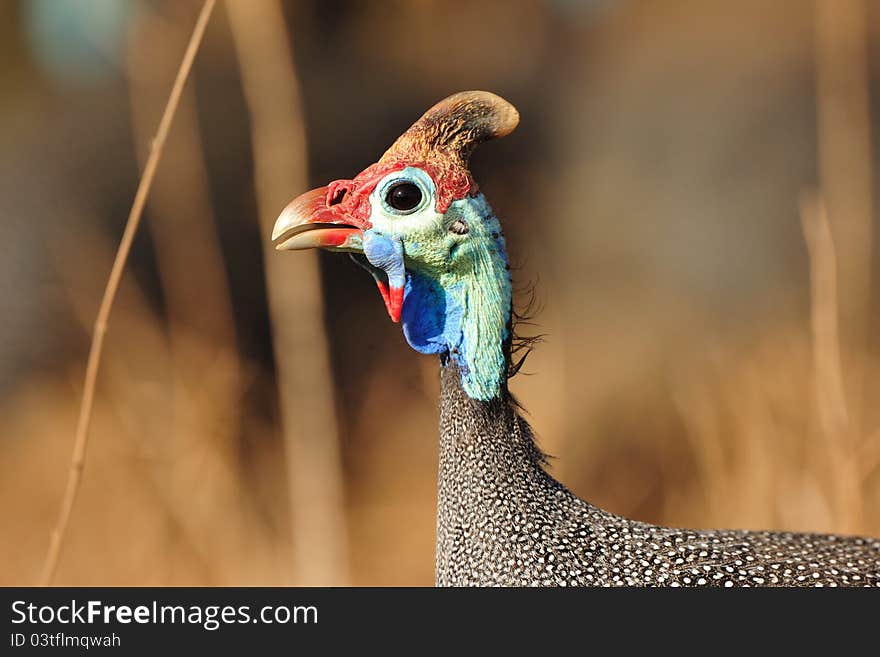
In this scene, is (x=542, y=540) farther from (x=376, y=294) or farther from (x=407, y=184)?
(x=376, y=294)

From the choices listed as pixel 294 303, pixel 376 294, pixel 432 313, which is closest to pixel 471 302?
pixel 432 313

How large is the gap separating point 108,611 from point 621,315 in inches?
145

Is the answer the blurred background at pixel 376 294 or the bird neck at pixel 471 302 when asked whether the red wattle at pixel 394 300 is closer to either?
the bird neck at pixel 471 302

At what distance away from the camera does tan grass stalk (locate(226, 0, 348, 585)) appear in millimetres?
3004

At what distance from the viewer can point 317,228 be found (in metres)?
2.11

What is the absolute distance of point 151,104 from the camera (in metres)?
4.26

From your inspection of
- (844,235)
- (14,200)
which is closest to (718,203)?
(844,235)

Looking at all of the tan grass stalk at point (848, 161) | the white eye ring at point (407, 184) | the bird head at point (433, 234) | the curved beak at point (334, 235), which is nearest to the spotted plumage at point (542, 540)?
the bird head at point (433, 234)

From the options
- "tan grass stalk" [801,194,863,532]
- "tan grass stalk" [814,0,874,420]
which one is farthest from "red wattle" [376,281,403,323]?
"tan grass stalk" [814,0,874,420]

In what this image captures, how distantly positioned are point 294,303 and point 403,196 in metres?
1.24

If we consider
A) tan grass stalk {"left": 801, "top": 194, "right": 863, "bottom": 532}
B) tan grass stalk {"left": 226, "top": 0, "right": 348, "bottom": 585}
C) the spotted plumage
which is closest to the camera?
the spotted plumage

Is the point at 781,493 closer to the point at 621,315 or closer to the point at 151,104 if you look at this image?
the point at 621,315

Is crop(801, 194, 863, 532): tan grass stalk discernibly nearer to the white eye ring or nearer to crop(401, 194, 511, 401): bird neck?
crop(401, 194, 511, 401): bird neck

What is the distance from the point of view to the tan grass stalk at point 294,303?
3004mm
